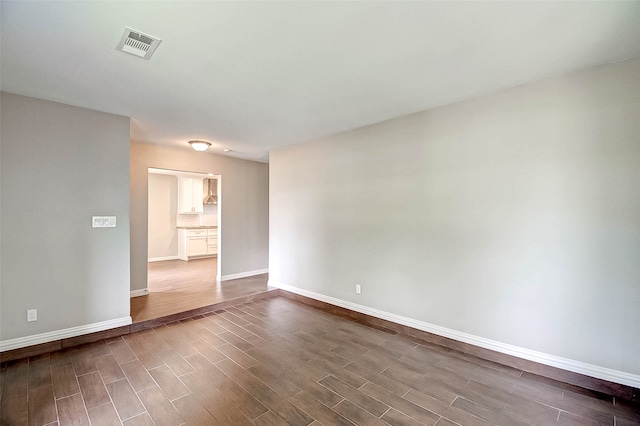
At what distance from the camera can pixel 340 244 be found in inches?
161

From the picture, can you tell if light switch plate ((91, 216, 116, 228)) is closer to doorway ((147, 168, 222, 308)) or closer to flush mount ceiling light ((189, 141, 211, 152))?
flush mount ceiling light ((189, 141, 211, 152))

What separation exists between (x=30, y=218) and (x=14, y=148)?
71 cm

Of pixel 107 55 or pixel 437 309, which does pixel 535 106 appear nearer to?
pixel 437 309

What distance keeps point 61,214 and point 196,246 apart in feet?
17.6

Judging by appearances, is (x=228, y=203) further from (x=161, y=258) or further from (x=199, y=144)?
(x=161, y=258)

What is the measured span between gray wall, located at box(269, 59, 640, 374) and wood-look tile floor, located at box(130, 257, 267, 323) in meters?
2.06

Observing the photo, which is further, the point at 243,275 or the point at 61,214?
the point at 243,275

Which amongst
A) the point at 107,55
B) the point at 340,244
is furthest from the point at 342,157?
the point at 107,55

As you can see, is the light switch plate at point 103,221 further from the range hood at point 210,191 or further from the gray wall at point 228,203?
the range hood at point 210,191

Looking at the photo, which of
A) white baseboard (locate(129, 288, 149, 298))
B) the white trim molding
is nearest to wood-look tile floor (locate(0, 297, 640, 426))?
white baseboard (locate(129, 288, 149, 298))

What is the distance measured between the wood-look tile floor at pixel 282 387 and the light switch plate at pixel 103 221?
53.0 inches

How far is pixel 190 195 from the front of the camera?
8297mm

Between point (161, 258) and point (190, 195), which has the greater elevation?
point (190, 195)

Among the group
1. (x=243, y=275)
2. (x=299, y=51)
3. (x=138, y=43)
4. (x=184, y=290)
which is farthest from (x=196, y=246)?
(x=299, y=51)
